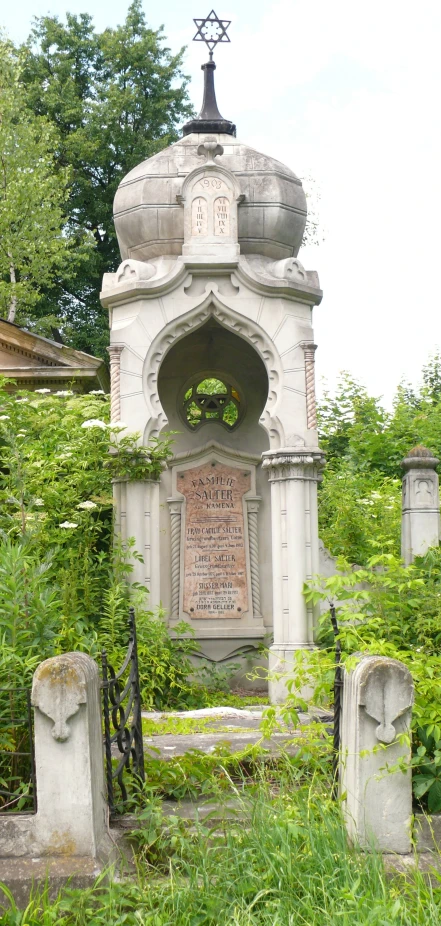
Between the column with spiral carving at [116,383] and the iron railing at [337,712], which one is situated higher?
the column with spiral carving at [116,383]

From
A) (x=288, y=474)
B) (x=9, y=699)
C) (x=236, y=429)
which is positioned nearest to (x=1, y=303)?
(x=236, y=429)

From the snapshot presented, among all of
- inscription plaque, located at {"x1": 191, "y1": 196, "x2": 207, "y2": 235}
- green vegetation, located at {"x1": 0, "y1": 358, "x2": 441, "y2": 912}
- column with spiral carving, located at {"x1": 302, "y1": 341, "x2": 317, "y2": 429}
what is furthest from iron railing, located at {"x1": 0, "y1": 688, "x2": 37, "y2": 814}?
inscription plaque, located at {"x1": 191, "y1": 196, "x2": 207, "y2": 235}

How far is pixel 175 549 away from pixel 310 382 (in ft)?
7.23

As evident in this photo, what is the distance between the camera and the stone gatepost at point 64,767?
453 centimetres

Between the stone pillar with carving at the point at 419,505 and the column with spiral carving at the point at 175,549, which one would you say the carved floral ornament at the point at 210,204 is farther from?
the stone pillar with carving at the point at 419,505

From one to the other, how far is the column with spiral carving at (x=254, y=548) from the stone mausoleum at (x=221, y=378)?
20mm

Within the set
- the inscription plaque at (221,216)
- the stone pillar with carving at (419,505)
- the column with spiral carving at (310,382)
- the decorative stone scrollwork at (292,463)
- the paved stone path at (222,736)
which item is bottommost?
the paved stone path at (222,736)

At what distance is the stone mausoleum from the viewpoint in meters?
9.36

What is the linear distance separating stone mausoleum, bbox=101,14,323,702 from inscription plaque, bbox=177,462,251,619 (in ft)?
0.04

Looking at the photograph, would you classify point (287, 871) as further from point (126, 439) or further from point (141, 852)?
point (126, 439)

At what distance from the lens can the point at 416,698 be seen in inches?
207

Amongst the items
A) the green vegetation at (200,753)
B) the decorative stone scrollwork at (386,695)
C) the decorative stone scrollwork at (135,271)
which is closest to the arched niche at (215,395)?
the decorative stone scrollwork at (135,271)

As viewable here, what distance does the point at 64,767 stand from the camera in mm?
4551

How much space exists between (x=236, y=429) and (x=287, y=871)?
269 inches
